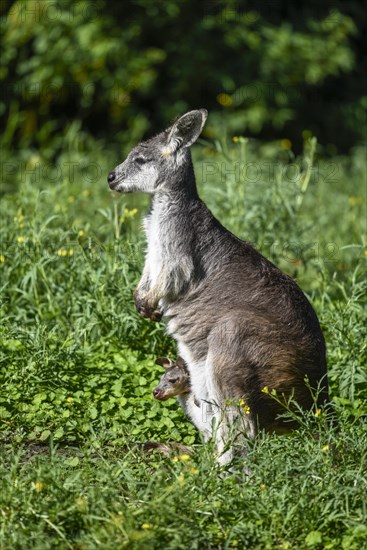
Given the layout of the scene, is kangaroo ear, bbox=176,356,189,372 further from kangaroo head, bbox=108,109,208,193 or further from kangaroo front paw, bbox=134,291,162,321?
kangaroo head, bbox=108,109,208,193

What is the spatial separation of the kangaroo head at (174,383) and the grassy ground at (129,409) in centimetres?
21

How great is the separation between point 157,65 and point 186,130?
7215 millimetres

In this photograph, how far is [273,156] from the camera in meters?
12.6

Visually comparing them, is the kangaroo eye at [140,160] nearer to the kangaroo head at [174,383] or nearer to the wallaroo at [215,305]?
the wallaroo at [215,305]

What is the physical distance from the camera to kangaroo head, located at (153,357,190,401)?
228 inches

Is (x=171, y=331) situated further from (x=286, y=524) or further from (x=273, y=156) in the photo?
(x=273, y=156)

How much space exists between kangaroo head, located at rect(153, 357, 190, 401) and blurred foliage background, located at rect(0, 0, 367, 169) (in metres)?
6.51

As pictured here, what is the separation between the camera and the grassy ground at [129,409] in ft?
14.1

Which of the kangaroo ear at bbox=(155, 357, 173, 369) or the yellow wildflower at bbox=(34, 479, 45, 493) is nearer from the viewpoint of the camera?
the yellow wildflower at bbox=(34, 479, 45, 493)

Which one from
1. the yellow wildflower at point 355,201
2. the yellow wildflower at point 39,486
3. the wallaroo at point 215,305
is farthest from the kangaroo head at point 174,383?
the yellow wildflower at point 355,201

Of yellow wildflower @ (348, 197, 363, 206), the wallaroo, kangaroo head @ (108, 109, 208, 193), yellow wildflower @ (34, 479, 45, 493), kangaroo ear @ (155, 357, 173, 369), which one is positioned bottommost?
yellow wildflower @ (348, 197, 363, 206)

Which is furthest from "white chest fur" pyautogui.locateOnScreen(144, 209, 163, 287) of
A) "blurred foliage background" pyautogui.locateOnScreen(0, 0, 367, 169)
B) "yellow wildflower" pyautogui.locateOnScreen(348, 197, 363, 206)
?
"blurred foliage background" pyautogui.locateOnScreen(0, 0, 367, 169)

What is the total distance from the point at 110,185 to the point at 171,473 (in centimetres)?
194

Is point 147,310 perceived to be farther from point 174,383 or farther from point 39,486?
point 39,486
